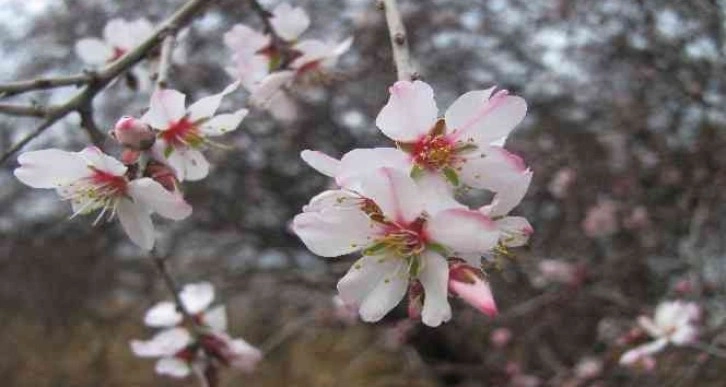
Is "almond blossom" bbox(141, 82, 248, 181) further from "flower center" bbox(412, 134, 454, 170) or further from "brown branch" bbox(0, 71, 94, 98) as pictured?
"flower center" bbox(412, 134, 454, 170)

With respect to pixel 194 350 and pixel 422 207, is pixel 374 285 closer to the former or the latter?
pixel 422 207

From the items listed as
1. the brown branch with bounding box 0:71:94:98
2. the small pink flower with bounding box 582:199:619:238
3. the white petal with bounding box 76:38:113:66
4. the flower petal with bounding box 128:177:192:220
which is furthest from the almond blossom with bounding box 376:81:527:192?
the small pink flower with bounding box 582:199:619:238

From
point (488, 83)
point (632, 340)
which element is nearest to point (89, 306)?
point (488, 83)

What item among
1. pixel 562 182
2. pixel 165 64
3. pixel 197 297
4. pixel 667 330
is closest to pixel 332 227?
pixel 165 64

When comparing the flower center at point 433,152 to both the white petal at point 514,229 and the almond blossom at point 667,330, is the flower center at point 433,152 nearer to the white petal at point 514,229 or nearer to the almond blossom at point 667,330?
the white petal at point 514,229

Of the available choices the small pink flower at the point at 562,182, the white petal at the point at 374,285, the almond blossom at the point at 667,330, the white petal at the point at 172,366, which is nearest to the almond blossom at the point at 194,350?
the white petal at the point at 172,366

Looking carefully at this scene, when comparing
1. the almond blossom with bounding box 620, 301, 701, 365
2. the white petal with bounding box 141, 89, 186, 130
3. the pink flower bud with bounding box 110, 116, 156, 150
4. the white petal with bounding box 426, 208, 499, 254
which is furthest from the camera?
the almond blossom with bounding box 620, 301, 701, 365

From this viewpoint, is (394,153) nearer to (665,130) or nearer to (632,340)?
(632,340)
